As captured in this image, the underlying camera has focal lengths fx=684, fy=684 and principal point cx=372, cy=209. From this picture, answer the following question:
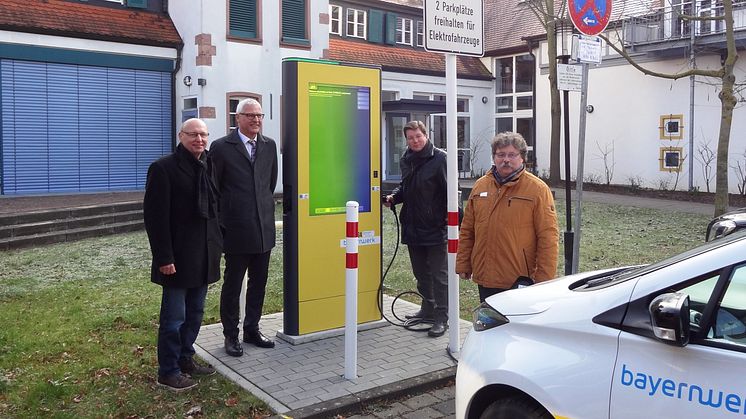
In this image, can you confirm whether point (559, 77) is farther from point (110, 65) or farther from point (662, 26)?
point (662, 26)

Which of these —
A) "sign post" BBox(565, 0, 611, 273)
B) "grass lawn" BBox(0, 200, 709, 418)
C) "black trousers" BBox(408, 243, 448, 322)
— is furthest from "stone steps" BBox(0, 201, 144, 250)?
"sign post" BBox(565, 0, 611, 273)

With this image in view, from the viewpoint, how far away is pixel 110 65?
17.9 m

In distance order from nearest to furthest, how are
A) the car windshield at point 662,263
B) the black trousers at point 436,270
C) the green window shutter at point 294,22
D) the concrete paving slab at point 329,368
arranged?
the car windshield at point 662,263 < the concrete paving slab at point 329,368 < the black trousers at point 436,270 < the green window shutter at point 294,22

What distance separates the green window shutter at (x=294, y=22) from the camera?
20.0 metres

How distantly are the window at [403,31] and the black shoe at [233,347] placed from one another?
22372 mm

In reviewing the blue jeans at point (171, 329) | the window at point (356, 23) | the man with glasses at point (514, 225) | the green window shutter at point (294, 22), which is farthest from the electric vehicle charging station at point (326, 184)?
the window at point (356, 23)

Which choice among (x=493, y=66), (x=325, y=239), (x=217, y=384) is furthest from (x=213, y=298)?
(x=493, y=66)

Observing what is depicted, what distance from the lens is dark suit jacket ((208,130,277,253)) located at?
556 cm

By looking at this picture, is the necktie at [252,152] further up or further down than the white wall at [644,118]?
further down

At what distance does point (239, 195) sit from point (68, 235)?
27.5 ft

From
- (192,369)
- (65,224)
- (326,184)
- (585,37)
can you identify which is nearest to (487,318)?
(192,369)

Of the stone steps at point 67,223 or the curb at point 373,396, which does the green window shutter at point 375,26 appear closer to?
the stone steps at point 67,223

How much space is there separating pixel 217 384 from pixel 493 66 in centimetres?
2614

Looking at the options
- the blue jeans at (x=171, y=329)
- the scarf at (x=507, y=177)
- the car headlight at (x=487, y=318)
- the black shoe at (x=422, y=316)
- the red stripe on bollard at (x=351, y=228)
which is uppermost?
the scarf at (x=507, y=177)
